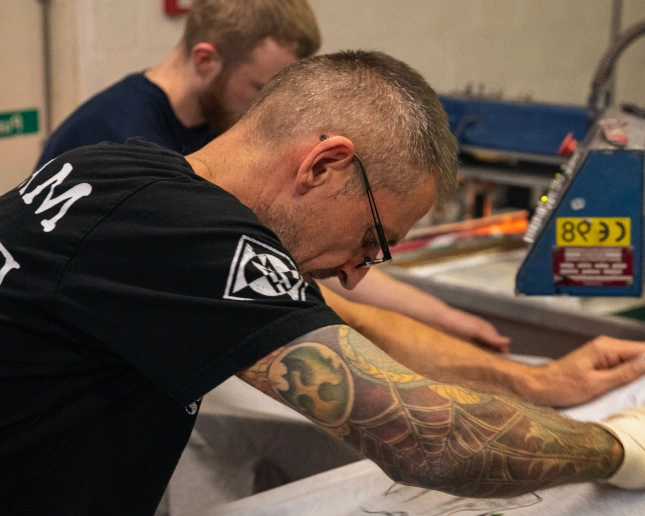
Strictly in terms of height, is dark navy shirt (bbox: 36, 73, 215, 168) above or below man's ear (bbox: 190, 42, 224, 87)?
below

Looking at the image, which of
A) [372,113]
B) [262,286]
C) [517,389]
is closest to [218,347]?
[262,286]

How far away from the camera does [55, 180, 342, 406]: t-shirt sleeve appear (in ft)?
2.75

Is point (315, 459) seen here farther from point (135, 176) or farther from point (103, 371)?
point (135, 176)

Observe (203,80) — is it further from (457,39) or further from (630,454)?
(457,39)

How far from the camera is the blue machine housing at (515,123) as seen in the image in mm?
2271

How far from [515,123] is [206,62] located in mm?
933

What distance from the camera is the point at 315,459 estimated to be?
1.43 metres

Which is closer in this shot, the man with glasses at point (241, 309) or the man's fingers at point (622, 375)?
the man with glasses at point (241, 309)

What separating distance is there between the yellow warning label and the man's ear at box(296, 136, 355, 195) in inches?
24.6

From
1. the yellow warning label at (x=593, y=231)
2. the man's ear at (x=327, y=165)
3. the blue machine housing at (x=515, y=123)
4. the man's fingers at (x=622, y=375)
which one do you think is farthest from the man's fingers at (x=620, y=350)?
the blue machine housing at (x=515, y=123)

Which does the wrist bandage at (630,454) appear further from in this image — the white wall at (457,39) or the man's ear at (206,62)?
the white wall at (457,39)

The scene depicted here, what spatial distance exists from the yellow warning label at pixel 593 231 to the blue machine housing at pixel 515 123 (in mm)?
751

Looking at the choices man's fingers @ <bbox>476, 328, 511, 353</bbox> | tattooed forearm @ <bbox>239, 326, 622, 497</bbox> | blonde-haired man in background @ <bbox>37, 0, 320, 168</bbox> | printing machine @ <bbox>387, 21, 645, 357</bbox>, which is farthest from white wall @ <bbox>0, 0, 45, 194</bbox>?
tattooed forearm @ <bbox>239, 326, 622, 497</bbox>

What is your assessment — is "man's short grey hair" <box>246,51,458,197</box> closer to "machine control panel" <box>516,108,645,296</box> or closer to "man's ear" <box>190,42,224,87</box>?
"machine control panel" <box>516,108,645,296</box>
